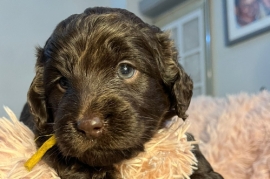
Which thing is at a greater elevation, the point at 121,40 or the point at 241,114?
the point at 121,40

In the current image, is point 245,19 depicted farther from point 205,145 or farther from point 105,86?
point 105,86

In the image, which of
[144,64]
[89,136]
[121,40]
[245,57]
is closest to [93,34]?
[121,40]

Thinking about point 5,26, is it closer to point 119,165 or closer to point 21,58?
point 21,58

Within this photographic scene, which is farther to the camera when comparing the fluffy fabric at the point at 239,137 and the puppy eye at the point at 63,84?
the fluffy fabric at the point at 239,137

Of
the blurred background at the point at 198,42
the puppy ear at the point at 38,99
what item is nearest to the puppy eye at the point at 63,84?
the puppy ear at the point at 38,99

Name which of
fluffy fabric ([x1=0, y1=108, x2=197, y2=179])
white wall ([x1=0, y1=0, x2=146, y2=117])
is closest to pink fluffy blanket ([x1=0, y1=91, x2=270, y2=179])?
fluffy fabric ([x1=0, y1=108, x2=197, y2=179])

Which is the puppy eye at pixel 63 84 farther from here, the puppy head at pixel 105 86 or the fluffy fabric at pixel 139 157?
the fluffy fabric at pixel 139 157
